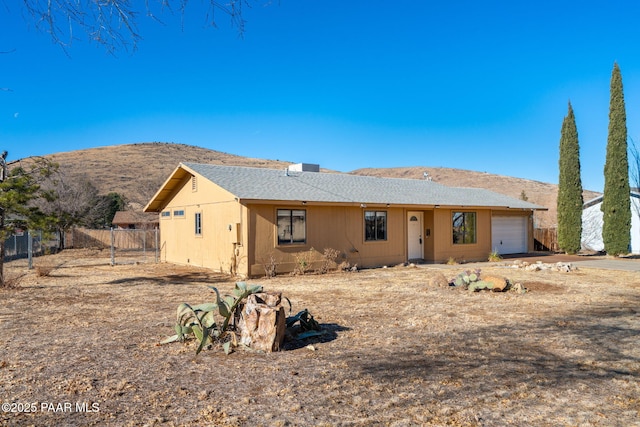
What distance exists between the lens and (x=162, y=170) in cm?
6931

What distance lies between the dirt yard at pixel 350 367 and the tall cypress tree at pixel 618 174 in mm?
13773

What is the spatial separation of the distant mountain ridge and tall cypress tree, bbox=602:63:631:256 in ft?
96.7

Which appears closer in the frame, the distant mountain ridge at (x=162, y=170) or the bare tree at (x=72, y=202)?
the bare tree at (x=72, y=202)

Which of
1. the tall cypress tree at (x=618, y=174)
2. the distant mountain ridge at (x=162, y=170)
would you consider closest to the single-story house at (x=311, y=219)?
the tall cypress tree at (x=618, y=174)

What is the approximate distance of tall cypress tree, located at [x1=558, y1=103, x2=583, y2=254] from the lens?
24.1 meters

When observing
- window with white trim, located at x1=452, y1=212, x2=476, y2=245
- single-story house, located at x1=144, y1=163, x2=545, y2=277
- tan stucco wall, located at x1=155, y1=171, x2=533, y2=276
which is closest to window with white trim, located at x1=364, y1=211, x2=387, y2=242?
single-story house, located at x1=144, y1=163, x2=545, y2=277

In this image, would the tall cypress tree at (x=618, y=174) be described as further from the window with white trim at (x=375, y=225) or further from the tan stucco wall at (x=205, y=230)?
the tan stucco wall at (x=205, y=230)

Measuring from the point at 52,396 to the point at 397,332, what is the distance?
4.76 m

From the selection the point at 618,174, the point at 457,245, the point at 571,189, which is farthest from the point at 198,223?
the point at 618,174

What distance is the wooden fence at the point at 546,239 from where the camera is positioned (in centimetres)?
2709

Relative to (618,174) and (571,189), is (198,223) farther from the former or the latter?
(618,174)

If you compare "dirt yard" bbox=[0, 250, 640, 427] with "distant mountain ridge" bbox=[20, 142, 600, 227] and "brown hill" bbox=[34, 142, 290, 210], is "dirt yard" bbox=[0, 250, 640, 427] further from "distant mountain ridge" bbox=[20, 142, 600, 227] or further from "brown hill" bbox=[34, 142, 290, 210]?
"distant mountain ridge" bbox=[20, 142, 600, 227]

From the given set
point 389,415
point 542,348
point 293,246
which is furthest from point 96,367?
point 293,246

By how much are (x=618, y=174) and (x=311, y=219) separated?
15.9 meters
